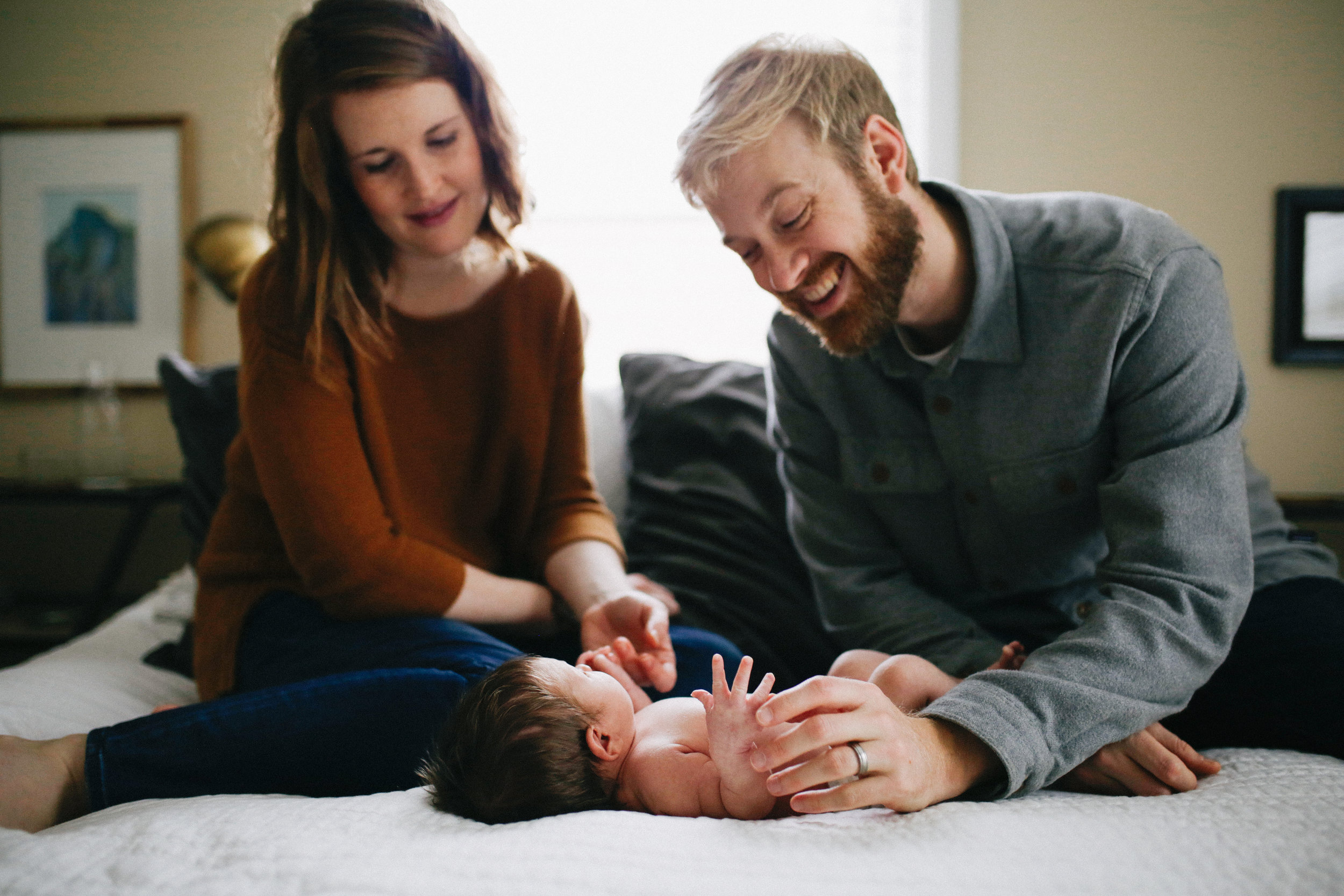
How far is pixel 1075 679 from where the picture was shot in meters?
0.85

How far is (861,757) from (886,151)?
79 centimetres

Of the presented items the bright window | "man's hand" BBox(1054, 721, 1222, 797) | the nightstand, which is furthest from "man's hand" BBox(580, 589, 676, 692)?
the nightstand

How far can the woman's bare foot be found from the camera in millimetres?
848

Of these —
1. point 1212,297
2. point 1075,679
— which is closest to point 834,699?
point 1075,679

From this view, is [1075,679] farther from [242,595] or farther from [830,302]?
[242,595]

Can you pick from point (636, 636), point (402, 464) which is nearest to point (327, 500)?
point (402, 464)

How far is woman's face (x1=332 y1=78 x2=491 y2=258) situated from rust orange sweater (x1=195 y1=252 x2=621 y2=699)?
0.16 meters

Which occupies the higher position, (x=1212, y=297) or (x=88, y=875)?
(x=1212, y=297)

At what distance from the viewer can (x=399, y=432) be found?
1345 mm

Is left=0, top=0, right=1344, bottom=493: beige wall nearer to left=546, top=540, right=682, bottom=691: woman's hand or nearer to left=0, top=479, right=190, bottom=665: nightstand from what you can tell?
left=0, top=479, right=190, bottom=665: nightstand

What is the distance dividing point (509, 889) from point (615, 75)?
2.43m

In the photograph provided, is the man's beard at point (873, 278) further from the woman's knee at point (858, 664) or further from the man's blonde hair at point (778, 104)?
the woman's knee at point (858, 664)

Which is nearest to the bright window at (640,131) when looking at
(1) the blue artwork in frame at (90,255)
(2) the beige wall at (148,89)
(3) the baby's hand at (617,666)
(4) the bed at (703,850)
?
(2) the beige wall at (148,89)

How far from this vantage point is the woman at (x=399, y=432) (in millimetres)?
1123
